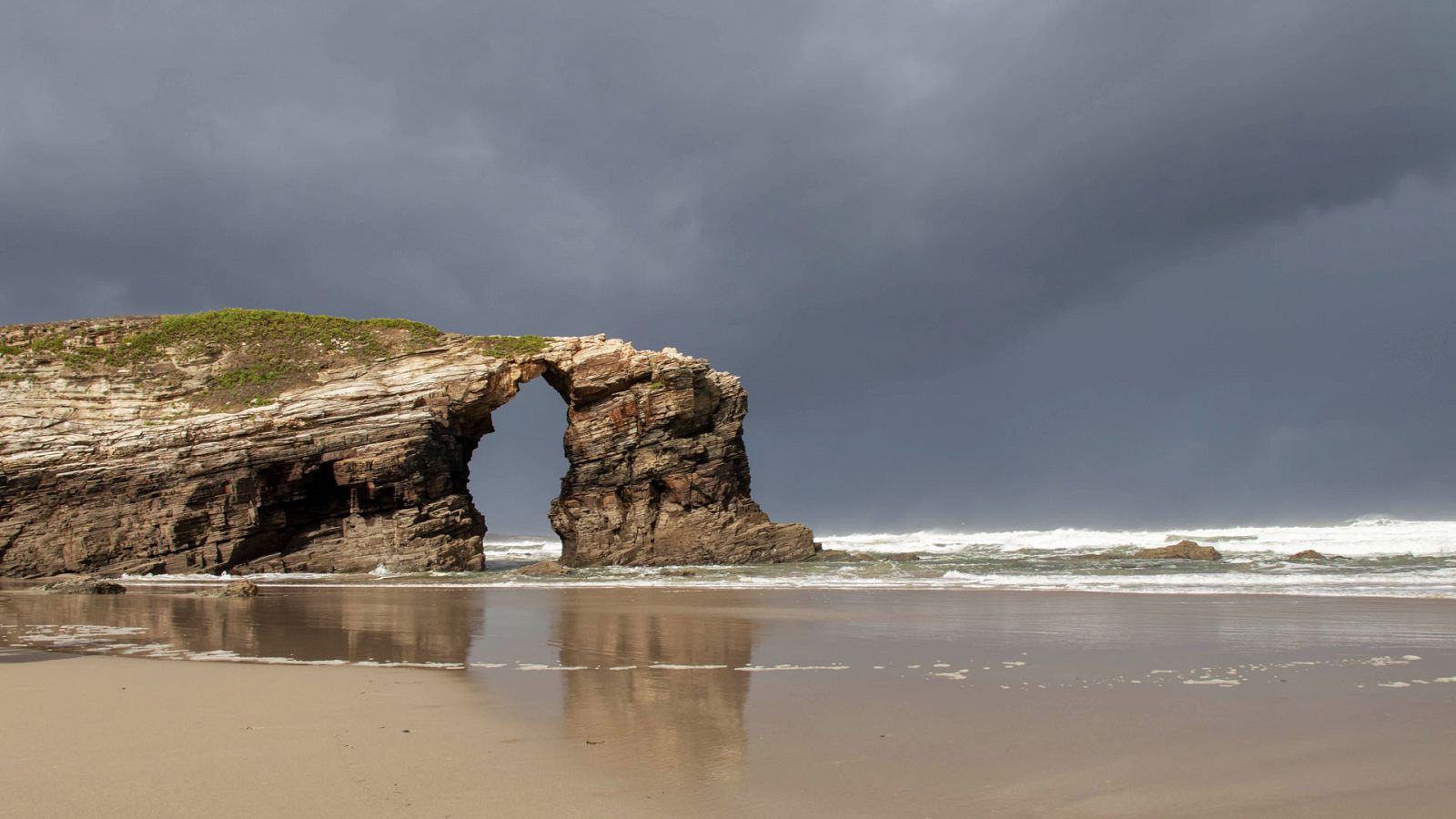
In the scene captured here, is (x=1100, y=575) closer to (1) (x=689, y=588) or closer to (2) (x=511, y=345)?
(1) (x=689, y=588)

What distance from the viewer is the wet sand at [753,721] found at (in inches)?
137

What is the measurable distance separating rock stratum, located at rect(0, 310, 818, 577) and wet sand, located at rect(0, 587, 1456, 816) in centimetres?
1938

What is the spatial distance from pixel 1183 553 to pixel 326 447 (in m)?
29.1

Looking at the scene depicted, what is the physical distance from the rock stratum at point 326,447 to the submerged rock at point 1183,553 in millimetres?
11862

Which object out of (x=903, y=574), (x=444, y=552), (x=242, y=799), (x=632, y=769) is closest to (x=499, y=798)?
(x=632, y=769)

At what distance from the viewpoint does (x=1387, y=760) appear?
4.05 m

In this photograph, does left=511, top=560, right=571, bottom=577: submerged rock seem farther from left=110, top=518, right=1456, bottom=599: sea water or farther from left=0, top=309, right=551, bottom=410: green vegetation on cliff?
left=0, top=309, right=551, bottom=410: green vegetation on cliff

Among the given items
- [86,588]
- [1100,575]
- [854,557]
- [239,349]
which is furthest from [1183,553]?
[239,349]

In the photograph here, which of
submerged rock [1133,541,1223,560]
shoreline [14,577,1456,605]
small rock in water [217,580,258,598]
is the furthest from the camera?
submerged rock [1133,541,1223,560]

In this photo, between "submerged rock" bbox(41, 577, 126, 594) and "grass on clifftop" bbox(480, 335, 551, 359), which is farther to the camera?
"grass on clifftop" bbox(480, 335, 551, 359)

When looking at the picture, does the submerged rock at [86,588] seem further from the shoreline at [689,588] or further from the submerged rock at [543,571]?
the submerged rock at [543,571]

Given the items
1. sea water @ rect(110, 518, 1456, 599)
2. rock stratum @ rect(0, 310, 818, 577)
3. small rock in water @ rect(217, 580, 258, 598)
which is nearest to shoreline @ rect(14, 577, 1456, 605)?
sea water @ rect(110, 518, 1456, 599)

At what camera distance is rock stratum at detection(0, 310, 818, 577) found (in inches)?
1088

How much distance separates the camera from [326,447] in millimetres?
28656
